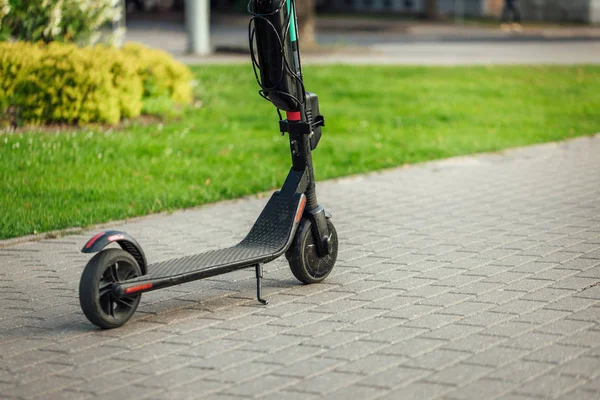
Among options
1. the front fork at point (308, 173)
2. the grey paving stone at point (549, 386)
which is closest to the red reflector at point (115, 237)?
the front fork at point (308, 173)

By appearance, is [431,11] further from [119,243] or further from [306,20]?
[119,243]

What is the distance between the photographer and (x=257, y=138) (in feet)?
38.8

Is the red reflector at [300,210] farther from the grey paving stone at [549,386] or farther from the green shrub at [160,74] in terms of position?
the green shrub at [160,74]

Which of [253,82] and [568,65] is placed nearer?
[253,82]

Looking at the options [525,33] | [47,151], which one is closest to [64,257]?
[47,151]

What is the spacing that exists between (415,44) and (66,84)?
16571mm

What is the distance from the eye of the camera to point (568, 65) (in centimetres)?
1908

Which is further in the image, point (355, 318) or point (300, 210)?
point (300, 210)

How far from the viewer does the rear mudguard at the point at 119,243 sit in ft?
16.9

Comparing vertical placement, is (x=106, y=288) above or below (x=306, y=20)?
below

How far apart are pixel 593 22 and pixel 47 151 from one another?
33.5m

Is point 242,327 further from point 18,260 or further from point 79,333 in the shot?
point 18,260

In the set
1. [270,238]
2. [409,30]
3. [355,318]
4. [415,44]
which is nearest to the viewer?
[355,318]

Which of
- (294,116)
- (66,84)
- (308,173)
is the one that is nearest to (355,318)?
(308,173)
